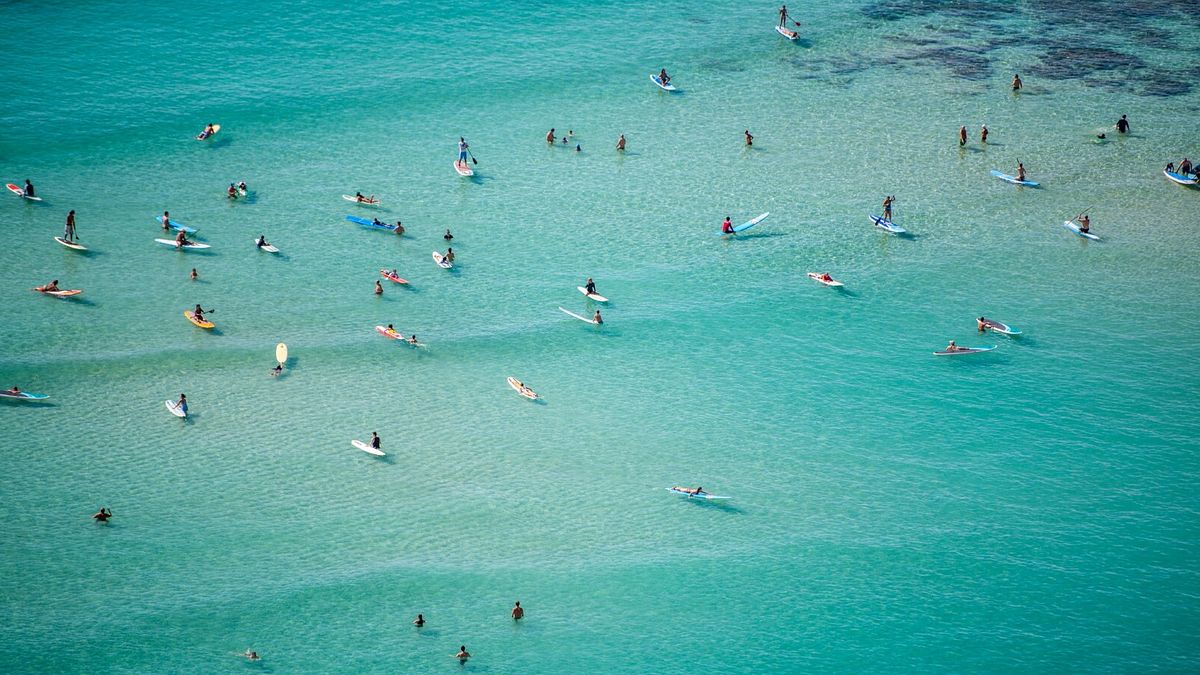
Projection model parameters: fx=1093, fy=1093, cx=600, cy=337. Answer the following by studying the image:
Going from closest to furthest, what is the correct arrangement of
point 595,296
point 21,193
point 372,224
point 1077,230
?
point 595,296, point 21,193, point 372,224, point 1077,230

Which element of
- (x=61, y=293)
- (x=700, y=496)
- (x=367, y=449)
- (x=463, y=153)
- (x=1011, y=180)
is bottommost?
(x=700, y=496)

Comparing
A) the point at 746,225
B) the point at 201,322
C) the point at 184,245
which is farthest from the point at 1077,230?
the point at 184,245

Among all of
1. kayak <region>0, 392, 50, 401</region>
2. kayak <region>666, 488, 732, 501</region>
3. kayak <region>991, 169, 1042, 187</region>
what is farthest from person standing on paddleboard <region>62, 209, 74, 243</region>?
kayak <region>991, 169, 1042, 187</region>

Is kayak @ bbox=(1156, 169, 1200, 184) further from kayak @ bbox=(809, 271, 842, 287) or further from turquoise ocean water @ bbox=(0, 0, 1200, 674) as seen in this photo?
kayak @ bbox=(809, 271, 842, 287)

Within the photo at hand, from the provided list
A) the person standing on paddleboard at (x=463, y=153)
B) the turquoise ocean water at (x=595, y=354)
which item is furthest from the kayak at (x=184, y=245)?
the person standing on paddleboard at (x=463, y=153)

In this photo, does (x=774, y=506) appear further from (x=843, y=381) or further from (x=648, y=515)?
(x=843, y=381)

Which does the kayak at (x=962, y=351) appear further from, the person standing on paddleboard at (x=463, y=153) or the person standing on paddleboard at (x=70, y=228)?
the person standing on paddleboard at (x=70, y=228)

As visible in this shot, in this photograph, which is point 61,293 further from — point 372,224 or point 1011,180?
point 1011,180
